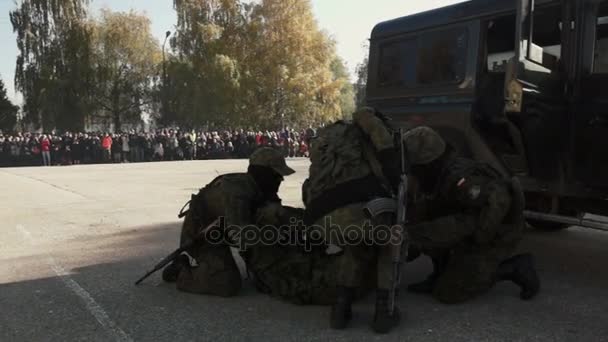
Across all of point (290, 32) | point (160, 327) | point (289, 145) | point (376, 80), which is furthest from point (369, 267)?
point (290, 32)

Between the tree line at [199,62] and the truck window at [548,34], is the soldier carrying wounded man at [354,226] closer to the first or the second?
the truck window at [548,34]

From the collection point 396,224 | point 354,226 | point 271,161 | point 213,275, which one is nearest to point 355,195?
point 354,226

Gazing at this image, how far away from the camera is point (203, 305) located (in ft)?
12.4

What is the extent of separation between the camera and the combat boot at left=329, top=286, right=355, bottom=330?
10.8ft

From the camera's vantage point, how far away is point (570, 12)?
4098mm

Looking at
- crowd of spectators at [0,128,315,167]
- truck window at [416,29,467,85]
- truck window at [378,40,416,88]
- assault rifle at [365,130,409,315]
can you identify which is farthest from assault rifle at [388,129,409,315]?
crowd of spectators at [0,128,315,167]

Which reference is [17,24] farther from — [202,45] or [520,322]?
[520,322]

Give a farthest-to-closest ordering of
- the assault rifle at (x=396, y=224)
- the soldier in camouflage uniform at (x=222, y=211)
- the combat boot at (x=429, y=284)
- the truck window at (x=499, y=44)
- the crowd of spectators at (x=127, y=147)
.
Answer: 1. the crowd of spectators at (x=127, y=147)
2. the truck window at (x=499, y=44)
3. the combat boot at (x=429, y=284)
4. the soldier in camouflage uniform at (x=222, y=211)
5. the assault rifle at (x=396, y=224)

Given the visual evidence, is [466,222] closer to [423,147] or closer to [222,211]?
[423,147]

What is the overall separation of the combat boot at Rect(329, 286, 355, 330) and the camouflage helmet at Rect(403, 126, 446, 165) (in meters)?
0.97

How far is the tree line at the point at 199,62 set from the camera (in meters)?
32.6

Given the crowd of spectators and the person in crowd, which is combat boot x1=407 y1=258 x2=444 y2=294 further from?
the person in crowd

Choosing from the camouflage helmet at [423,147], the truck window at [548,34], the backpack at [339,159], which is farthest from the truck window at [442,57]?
the backpack at [339,159]

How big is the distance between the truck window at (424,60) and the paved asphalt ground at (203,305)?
1813 mm
